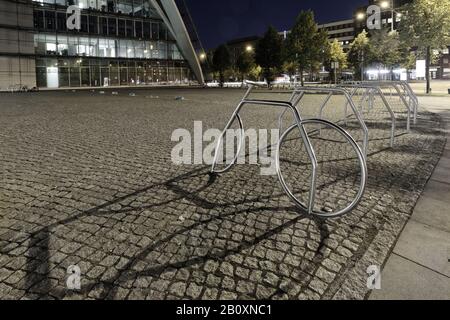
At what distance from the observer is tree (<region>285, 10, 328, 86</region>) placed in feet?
151

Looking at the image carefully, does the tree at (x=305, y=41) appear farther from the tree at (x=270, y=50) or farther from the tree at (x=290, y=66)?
the tree at (x=270, y=50)

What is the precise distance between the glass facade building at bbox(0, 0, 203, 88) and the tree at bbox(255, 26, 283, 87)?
1248 cm

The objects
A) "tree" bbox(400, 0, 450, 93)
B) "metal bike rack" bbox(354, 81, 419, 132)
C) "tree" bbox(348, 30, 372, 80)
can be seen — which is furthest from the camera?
"tree" bbox(348, 30, 372, 80)

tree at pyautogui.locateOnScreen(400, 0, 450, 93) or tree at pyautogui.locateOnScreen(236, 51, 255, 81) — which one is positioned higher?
tree at pyautogui.locateOnScreen(236, 51, 255, 81)

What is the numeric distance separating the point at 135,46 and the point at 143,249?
185ft

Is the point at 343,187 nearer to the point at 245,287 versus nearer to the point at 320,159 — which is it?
the point at 320,159

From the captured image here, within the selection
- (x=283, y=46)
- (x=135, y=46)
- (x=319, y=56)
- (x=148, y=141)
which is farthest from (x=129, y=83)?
(x=148, y=141)

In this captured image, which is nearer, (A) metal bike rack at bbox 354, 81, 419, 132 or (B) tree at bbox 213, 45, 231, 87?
(A) metal bike rack at bbox 354, 81, 419, 132

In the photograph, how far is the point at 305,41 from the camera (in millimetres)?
46156

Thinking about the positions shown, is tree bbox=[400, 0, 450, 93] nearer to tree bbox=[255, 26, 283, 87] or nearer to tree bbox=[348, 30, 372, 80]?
tree bbox=[348, 30, 372, 80]

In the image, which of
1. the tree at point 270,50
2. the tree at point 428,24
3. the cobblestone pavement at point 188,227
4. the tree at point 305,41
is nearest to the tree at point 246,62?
the tree at point 270,50

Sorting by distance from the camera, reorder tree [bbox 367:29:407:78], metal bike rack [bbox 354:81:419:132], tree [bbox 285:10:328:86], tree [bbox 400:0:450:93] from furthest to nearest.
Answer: tree [bbox 285:10:328:86]
tree [bbox 367:29:407:78]
tree [bbox 400:0:450:93]
metal bike rack [bbox 354:81:419:132]

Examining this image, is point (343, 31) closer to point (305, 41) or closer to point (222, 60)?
point (222, 60)

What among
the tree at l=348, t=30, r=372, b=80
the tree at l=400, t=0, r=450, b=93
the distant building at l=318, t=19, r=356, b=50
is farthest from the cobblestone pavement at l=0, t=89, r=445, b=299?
the distant building at l=318, t=19, r=356, b=50
